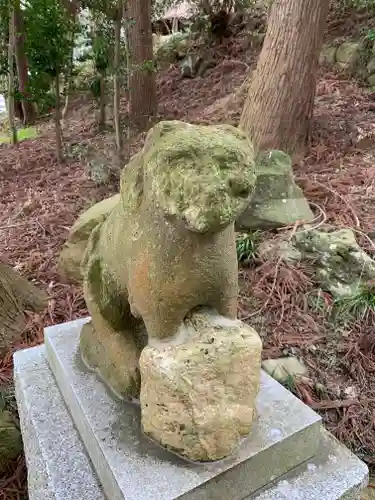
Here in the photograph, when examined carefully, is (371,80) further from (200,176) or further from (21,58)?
(200,176)

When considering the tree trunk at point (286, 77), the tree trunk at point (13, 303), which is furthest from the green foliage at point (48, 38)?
the tree trunk at point (13, 303)

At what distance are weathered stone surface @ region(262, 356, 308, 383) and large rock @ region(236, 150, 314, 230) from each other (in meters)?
0.95

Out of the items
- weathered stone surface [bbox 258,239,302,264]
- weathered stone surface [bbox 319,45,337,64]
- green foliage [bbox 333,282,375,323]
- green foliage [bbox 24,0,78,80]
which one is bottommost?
green foliage [bbox 333,282,375,323]

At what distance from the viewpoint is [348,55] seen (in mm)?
5328

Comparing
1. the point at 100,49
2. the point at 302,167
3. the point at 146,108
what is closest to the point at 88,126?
the point at 146,108

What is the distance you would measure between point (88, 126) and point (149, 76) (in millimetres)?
1241

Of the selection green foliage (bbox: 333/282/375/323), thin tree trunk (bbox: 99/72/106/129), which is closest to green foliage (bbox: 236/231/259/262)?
green foliage (bbox: 333/282/375/323)

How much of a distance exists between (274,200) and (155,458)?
2.00 meters

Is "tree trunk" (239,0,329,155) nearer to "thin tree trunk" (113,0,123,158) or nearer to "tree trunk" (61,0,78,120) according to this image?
"thin tree trunk" (113,0,123,158)

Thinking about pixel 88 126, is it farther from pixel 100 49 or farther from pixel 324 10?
pixel 324 10

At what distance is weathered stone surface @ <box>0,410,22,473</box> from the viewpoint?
6.52ft

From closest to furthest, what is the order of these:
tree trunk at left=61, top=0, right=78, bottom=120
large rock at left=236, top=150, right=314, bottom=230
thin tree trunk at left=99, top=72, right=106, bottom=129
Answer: large rock at left=236, top=150, right=314, bottom=230, tree trunk at left=61, top=0, right=78, bottom=120, thin tree trunk at left=99, top=72, right=106, bottom=129

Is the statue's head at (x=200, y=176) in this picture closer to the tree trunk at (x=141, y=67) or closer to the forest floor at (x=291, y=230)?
the forest floor at (x=291, y=230)

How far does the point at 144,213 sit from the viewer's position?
3.54ft
